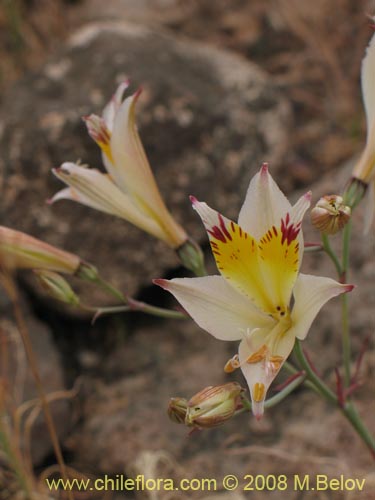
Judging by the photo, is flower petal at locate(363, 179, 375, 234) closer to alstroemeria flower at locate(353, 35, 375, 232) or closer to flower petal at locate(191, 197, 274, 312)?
alstroemeria flower at locate(353, 35, 375, 232)

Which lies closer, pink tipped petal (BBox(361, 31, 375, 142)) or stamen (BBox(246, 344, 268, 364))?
stamen (BBox(246, 344, 268, 364))

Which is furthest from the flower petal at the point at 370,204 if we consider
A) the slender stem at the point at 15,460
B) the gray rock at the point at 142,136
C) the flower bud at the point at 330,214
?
the gray rock at the point at 142,136

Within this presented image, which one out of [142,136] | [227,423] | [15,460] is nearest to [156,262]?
[142,136]

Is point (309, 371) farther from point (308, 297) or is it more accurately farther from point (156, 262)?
point (156, 262)

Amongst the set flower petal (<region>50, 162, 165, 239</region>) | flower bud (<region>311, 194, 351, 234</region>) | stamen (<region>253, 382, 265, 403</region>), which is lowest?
stamen (<region>253, 382, 265, 403</region>)

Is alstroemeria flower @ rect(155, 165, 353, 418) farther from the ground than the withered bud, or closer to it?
farther from the ground

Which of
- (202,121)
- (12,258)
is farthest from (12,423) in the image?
(202,121)

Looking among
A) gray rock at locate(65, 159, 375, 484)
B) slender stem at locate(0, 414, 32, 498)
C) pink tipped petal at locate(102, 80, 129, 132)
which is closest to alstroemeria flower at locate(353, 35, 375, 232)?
pink tipped petal at locate(102, 80, 129, 132)
